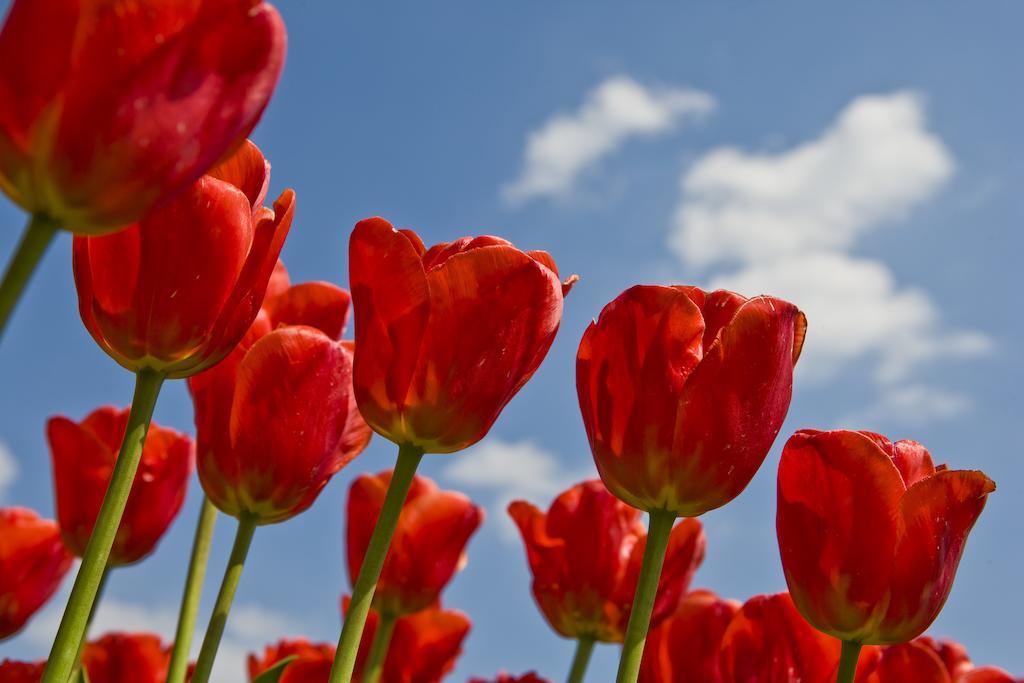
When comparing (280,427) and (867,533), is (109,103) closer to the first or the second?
(280,427)

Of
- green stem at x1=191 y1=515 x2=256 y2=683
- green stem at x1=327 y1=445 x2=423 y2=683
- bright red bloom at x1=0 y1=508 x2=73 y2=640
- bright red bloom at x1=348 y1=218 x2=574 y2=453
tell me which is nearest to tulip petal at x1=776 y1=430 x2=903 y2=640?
bright red bloom at x1=348 y1=218 x2=574 y2=453

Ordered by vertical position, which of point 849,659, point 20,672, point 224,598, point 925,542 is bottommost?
point 20,672

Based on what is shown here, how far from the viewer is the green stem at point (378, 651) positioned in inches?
57.2

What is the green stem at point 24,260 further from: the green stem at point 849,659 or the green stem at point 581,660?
the green stem at point 581,660

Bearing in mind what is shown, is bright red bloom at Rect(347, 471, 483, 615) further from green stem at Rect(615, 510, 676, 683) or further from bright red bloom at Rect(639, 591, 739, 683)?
green stem at Rect(615, 510, 676, 683)

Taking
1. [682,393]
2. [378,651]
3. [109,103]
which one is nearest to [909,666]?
[682,393]

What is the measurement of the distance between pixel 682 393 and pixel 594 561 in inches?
25.9

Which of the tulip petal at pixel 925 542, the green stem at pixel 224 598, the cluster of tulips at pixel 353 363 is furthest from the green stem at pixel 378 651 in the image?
the tulip petal at pixel 925 542

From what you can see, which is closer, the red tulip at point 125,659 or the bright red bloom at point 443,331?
the bright red bloom at point 443,331

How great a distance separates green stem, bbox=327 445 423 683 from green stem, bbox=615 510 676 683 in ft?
0.74

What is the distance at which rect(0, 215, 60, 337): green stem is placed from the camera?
576 mm

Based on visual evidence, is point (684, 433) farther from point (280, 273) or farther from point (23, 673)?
point (23, 673)

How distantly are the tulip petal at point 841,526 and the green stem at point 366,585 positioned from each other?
434mm

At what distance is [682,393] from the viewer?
1051 mm
